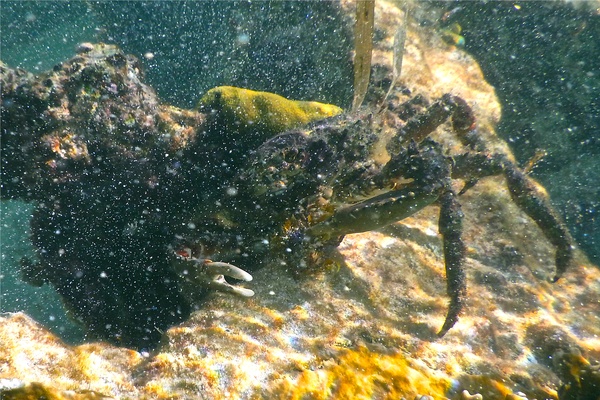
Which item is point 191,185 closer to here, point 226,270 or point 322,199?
point 226,270

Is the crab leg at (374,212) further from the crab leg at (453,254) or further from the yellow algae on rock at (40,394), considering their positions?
the yellow algae on rock at (40,394)

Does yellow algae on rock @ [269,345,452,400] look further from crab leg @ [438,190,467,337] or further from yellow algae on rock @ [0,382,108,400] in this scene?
yellow algae on rock @ [0,382,108,400]

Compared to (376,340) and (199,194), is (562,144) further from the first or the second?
(199,194)

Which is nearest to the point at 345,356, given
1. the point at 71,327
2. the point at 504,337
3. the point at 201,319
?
the point at 201,319

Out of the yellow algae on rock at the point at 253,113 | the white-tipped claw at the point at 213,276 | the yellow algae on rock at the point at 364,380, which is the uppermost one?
the yellow algae on rock at the point at 253,113

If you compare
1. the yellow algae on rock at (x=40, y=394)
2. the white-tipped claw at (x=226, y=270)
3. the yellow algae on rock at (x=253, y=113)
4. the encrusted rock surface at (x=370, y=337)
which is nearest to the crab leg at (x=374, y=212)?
the encrusted rock surface at (x=370, y=337)

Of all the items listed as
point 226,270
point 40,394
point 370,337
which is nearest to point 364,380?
point 370,337

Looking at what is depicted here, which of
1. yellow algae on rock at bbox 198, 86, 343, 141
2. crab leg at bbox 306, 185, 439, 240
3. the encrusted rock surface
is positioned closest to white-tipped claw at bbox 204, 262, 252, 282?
the encrusted rock surface
